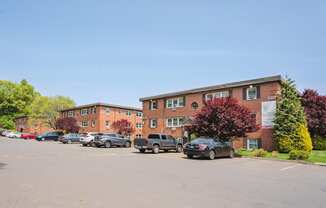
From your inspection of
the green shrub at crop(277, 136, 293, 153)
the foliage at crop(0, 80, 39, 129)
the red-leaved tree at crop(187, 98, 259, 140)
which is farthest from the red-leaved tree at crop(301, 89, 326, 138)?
the foliage at crop(0, 80, 39, 129)

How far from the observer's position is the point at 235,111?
25000mm

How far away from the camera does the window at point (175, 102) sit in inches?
1470

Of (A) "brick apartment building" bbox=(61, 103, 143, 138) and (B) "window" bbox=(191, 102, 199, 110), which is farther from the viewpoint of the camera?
(A) "brick apartment building" bbox=(61, 103, 143, 138)

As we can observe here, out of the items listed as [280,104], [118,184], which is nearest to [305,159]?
[280,104]

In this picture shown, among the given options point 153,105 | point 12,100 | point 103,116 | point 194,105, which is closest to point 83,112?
point 103,116

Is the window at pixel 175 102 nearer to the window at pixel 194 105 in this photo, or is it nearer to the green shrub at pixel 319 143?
the window at pixel 194 105

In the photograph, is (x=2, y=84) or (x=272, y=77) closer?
(x=272, y=77)

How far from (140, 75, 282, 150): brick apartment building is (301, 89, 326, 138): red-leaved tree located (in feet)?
14.1

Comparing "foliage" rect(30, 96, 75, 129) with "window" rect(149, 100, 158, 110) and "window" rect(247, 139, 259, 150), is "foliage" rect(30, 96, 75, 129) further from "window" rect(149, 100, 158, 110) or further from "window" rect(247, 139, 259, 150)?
"window" rect(247, 139, 259, 150)

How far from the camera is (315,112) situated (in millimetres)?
29250

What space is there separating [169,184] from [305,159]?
1432cm

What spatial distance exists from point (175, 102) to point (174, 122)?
248 cm

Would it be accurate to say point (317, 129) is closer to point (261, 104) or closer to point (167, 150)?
point (261, 104)

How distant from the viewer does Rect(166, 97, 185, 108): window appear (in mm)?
37347
